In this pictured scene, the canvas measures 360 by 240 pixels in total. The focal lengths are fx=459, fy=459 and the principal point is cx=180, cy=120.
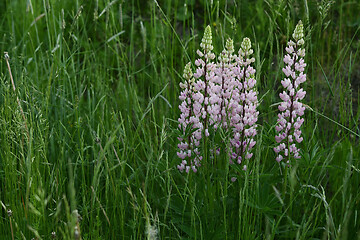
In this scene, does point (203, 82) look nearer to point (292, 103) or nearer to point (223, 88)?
point (223, 88)

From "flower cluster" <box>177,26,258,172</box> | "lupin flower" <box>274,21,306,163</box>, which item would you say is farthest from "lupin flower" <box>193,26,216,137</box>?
"lupin flower" <box>274,21,306,163</box>

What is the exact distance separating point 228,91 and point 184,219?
1.68 feet

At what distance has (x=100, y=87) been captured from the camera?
2561 mm

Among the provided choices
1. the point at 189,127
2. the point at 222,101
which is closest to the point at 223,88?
the point at 222,101

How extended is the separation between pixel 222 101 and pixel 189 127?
164mm

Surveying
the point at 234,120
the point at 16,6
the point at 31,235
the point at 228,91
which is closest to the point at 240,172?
the point at 234,120

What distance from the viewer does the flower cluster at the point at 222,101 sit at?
1.70m

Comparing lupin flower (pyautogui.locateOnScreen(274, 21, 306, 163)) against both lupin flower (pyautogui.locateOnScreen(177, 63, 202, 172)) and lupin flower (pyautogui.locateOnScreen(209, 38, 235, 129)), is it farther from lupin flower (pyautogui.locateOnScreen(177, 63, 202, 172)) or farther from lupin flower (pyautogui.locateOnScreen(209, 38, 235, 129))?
lupin flower (pyautogui.locateOnScreen(177, 63, 202, 172))

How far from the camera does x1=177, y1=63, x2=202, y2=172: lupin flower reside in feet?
5.74

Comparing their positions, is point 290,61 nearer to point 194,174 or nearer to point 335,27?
point 194,174

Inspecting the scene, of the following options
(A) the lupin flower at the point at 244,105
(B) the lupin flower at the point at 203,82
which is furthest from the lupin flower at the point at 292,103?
(B) the lupin flower at the point at 203,82

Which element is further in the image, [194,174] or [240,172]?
[194,174]

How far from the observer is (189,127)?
1745mm

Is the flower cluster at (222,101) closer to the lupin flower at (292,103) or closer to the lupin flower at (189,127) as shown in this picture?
the lupin flower at (189,127)
